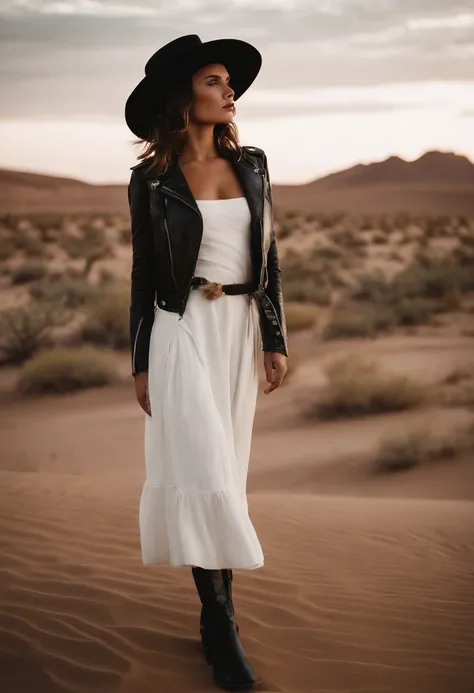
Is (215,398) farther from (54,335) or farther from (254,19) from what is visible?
(254,19)

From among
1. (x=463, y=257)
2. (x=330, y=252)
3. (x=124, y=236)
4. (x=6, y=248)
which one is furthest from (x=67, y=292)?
(x=124, y=236)

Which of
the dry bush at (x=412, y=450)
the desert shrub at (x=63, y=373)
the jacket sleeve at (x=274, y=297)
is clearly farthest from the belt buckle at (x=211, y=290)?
the desert shrub at (x=63, y=373)

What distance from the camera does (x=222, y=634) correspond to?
14.7 feet

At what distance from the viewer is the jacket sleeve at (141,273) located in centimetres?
446

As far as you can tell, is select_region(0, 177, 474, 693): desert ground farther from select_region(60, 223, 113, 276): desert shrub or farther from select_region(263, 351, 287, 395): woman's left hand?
select_region(60, 223, 113, 276): desert shrub

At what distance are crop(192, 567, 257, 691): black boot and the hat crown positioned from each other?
6.46 feet

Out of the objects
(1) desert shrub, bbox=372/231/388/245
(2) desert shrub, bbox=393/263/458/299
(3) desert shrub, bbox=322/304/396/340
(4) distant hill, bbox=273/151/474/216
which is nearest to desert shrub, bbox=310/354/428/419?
(3) desert shrub, bbox=322/304/396/340

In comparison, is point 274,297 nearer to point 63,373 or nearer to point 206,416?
point 206,416

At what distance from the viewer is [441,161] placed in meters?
63.7

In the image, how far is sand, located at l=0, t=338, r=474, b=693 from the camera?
192 inches

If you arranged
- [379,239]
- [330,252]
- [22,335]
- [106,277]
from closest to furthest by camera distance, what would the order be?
[22,335] < [106,277] < [330,252] < [379,239]

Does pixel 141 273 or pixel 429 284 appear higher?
pixel 141 273

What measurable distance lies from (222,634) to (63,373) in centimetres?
1013

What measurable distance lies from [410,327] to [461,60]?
1907 centimetres
